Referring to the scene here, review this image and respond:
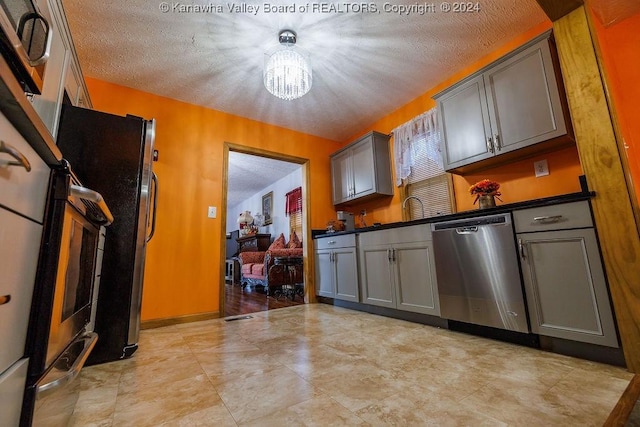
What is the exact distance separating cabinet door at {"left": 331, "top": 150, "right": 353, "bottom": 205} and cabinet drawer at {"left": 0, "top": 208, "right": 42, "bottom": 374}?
3.27 metres

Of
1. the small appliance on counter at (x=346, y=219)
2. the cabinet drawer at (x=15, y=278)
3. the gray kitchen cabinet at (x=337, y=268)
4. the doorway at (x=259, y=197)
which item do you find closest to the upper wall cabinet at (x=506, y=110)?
the gray kitchen cabinet at (x=337, y=268)

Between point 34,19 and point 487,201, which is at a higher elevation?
point 34,19

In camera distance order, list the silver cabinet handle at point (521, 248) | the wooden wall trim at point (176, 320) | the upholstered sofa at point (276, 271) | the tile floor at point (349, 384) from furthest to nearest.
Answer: the upholstered sofa at point (276, 271), the wooden wall trim at point (176, 320), the silver cabinet handle at point (521, 248), the tile floor at point (349, 384)

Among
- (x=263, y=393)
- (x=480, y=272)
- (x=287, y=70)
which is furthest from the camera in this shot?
(x=287, y=70)

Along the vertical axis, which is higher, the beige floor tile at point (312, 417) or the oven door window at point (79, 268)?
the oven door window at point (79, 268)

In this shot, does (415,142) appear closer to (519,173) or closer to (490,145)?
(490,145)

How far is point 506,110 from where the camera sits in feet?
7.06

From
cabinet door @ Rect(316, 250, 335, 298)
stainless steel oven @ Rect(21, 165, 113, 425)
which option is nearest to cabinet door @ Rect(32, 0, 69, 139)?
stainless steel oven @ Rect(21, 165, 113, 425)

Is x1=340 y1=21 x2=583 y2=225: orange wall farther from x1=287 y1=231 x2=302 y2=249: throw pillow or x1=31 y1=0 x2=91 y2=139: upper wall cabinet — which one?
x1=31 y1=0 x2=91 y2=139: upper wall cabinet

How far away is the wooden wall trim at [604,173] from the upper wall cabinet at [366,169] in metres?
1.93

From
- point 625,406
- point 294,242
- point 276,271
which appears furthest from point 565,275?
point 294,242

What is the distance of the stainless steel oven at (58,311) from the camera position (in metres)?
0.63

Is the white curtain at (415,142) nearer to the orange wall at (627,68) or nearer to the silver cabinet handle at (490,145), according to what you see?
the silver cabinet handle at (490,145)

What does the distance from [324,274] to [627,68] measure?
329 cm
